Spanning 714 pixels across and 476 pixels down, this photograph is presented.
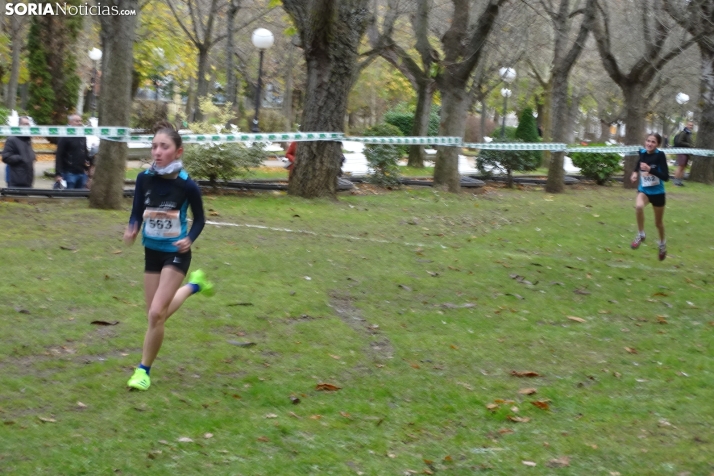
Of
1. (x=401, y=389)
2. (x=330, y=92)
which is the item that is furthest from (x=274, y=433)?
(x=330, y=92)

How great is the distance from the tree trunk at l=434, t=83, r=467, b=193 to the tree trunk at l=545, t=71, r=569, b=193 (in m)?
3.33

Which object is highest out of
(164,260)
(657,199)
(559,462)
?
(657,199)

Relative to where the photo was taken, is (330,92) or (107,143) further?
(330,92)

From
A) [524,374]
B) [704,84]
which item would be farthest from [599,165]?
[524,374]

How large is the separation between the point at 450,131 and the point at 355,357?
49.4 feet

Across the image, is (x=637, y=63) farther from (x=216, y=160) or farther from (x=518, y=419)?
(x=518, y=419)

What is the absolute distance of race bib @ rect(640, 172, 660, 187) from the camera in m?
13.6

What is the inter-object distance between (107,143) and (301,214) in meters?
3.38

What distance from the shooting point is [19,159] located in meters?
15.9

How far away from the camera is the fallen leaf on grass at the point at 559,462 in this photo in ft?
17.7

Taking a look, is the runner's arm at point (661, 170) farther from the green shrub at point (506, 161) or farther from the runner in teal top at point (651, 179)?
the green shrub at point (506, 161)

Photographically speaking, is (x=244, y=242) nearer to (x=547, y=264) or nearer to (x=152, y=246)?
(x=547, y=264)

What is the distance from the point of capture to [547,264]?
1246 centimetres

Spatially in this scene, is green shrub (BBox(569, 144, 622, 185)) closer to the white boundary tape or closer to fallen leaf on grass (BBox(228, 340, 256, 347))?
the white boundary tape
